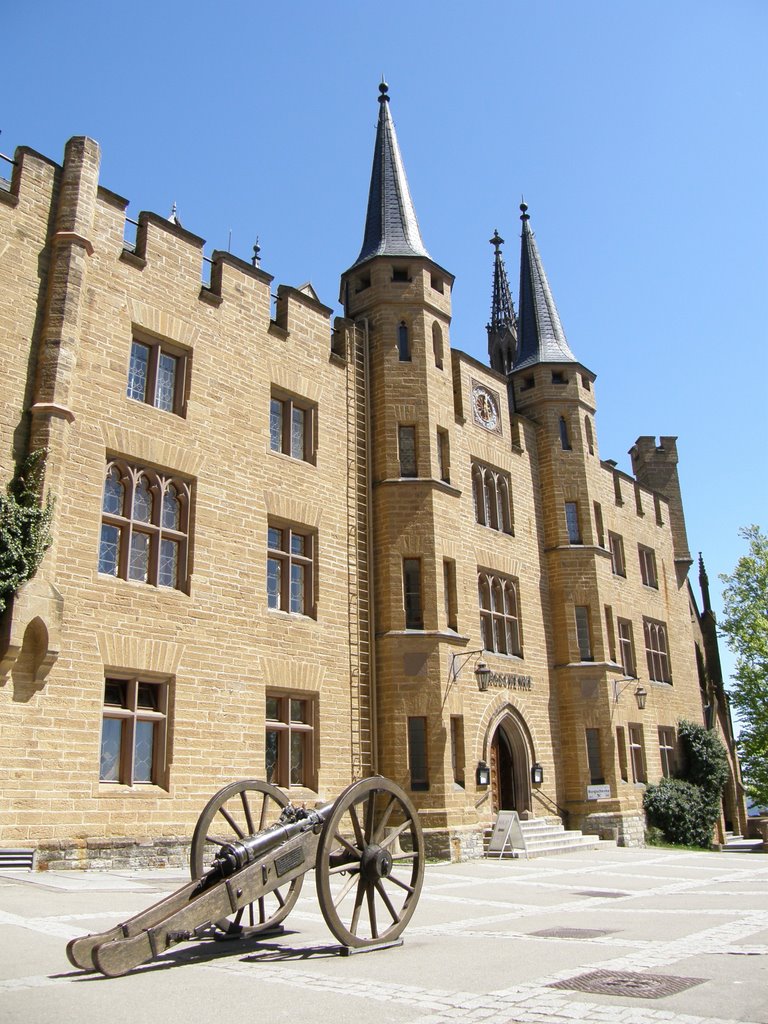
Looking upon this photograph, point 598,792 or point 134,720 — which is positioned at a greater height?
point 134,720

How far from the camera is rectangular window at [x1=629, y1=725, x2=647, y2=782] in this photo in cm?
2534

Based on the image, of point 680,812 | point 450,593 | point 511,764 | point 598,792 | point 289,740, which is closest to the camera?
point 289,740

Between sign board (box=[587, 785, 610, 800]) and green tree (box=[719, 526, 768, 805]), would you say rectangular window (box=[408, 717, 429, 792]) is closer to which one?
sign board (box=[587, 785, 610, 800])

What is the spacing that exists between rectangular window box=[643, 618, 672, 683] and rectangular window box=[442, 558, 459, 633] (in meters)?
11.5

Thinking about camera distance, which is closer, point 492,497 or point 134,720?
point 134,720

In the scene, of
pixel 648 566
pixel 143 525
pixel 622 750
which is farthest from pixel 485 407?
pixel 143 525

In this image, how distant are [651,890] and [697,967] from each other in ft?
22.1

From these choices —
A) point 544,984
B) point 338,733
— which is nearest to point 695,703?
point 338,733

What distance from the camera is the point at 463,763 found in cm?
1834

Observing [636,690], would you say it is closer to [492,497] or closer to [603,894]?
[492,497]

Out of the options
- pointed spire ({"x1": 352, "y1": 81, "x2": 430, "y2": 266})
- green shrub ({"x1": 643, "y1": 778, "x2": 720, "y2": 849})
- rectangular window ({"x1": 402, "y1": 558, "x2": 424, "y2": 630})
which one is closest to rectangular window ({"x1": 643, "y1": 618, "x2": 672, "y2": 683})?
green shrub ({"x1": 643, "y1": 778, "x2": 720, "y2": 849})

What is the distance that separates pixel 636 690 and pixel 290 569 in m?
12.8

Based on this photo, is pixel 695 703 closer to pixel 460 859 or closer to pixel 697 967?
pixel 460 859

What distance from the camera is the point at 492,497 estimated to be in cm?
2298
